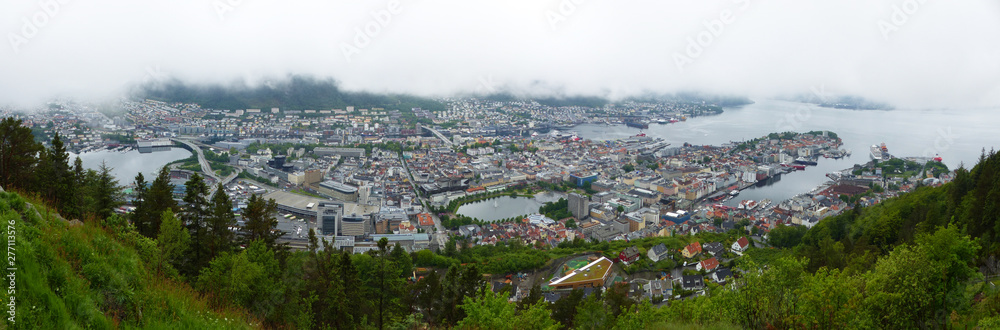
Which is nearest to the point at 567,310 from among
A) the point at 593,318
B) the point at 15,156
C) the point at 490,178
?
the point at 593,318

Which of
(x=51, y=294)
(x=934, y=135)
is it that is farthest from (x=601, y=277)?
(x=934, y=135)

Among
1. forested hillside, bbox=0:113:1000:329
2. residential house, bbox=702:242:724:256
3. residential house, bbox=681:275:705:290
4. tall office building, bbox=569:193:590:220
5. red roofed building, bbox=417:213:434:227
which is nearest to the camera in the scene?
forested hillside, bbox=0:113:1000:329

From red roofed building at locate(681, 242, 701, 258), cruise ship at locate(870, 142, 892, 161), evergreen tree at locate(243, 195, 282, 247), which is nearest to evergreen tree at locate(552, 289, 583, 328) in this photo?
evergreen tree at locate(243, 195, 282, 247)

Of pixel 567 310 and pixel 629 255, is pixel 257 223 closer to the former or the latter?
pixel 567 310

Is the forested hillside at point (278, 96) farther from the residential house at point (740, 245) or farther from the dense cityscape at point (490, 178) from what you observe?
the residential house at point (740, 245)

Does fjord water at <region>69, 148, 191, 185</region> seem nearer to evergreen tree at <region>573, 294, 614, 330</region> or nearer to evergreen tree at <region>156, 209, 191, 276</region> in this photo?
evergreen tree at <region>156, 209, 191, 276</region>

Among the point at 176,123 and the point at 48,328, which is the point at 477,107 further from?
the point at 48,328

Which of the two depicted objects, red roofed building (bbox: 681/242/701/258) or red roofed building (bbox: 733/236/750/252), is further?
red roofed building (bbox: 733/236/750/252)

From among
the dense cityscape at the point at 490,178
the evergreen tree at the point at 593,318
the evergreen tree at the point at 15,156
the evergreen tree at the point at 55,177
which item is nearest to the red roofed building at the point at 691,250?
the dense cityscape at the point at 490,178
